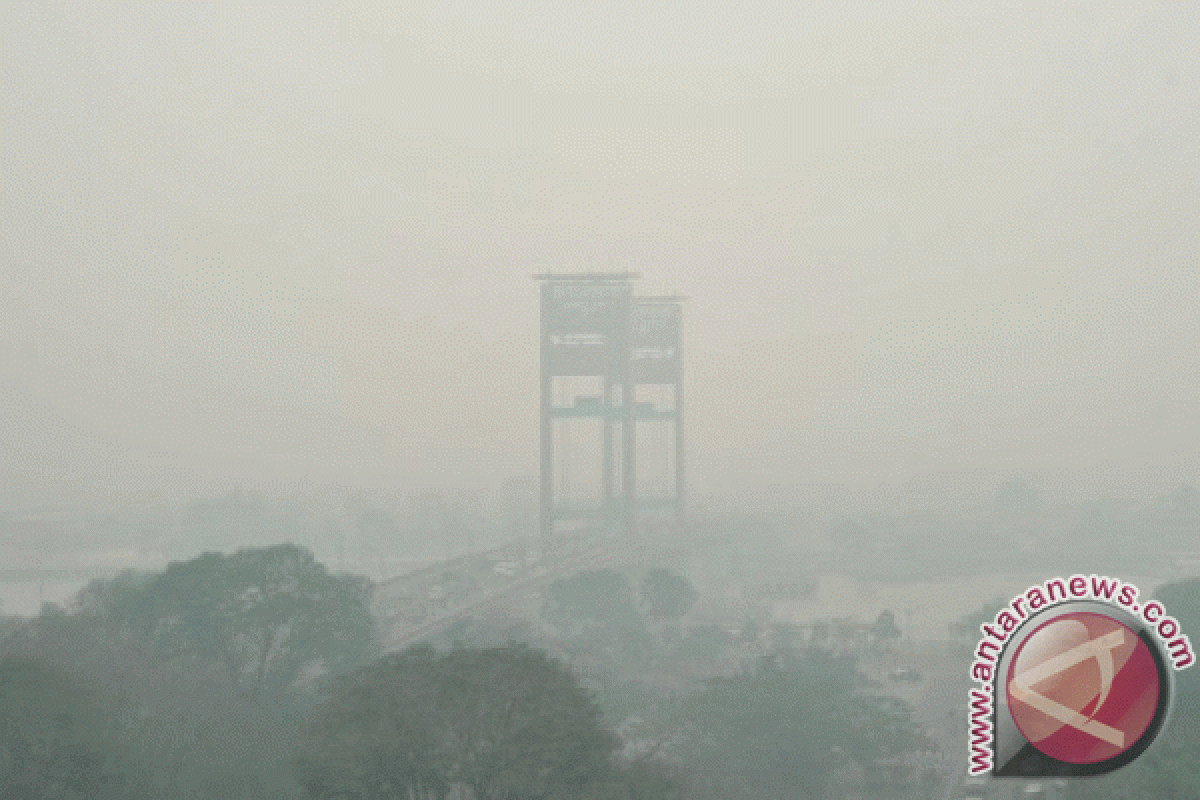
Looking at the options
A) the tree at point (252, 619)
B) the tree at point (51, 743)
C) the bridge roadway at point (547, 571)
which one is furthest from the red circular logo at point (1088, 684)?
the bridge roadway at point (547, 571)

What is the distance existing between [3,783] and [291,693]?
710cm

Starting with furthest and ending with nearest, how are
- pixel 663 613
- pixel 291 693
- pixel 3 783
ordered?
1. pixel 663 613
2. pixel 291 693
3. pixel 3 783

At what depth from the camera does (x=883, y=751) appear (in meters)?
16.0

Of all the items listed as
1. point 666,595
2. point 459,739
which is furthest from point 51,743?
point 666,595

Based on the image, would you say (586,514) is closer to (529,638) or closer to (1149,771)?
(529,638)

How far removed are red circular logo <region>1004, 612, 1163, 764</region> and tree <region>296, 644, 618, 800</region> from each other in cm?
512

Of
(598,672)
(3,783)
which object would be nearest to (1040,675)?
(3,783)

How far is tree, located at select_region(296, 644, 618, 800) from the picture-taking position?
10.5 m

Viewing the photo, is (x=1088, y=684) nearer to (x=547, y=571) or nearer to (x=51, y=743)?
(x=51, y=743)

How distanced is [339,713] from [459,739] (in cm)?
110

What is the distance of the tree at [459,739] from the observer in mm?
10453

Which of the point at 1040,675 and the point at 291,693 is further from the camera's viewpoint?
the point at 291,693

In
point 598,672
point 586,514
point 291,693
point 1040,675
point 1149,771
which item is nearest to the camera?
point 1040,675

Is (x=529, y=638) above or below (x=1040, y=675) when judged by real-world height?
below
